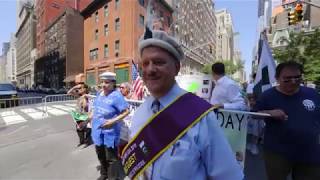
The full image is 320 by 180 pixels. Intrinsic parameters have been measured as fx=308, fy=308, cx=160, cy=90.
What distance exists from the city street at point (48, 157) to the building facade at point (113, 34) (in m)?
22.5

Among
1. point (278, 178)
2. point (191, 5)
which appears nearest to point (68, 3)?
point (191, 5)

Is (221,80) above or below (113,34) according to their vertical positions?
below

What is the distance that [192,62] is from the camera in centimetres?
6875

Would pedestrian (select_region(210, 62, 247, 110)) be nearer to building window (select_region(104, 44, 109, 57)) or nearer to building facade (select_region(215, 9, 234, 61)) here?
building window (select_region(104, 44, 109, 57))

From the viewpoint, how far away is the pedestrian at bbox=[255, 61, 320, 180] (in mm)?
2988

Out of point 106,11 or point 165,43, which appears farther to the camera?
point 106,11

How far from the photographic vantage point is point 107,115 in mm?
4629

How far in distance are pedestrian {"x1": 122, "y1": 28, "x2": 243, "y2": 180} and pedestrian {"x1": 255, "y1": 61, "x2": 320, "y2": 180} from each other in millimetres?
1775

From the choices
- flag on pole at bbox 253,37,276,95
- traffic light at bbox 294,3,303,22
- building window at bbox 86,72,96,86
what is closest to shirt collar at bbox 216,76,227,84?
flag on pole at bbox 253,37,276,95

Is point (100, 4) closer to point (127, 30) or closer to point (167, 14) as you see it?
point (127, 30)

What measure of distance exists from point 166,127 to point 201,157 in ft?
0.72

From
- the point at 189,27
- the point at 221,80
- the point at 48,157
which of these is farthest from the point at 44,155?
the point at 189,27

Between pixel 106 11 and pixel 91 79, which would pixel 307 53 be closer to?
pixel 106 11

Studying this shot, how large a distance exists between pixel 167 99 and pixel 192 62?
67.8m
